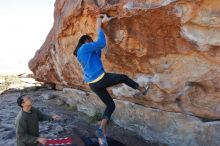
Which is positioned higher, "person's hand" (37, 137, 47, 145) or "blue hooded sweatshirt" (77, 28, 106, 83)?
"blue hooded sweatshirt" (77, 28, 106, 83)

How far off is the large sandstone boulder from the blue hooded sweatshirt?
3.45 feet

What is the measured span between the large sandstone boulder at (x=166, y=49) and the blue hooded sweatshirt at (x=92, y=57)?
1.05 m

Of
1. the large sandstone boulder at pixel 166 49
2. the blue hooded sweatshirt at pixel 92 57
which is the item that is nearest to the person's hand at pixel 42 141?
the blue hooded sweatshirt at pixel 92 57

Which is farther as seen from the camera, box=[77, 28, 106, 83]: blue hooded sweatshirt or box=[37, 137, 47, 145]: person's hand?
box=[77, 28, 106, 83]: blue hooded sweatshirt

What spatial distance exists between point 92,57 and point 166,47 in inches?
58.1

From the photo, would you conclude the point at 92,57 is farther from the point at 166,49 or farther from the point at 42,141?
the point at 42,141

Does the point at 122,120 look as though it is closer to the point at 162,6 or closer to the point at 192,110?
the point at 192,110

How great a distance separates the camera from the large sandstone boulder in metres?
6.41

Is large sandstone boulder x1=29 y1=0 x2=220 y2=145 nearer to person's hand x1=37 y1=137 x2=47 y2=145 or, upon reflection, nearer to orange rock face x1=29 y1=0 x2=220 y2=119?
orange rock face x1=29 y1=0 x2=220 y2=119

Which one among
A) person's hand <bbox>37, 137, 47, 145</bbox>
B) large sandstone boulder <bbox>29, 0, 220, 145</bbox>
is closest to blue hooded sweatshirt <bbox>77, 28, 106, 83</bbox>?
large sandstone boulder <bbox>29, 0, 220, 145</bbox>

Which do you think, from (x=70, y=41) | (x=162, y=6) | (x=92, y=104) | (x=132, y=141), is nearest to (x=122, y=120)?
(x=132, y=141)

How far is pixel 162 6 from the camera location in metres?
6.52

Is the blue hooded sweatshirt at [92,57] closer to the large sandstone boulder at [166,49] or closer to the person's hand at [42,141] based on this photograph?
the large sandstone boulder at [166,49]

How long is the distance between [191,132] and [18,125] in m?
3.26
